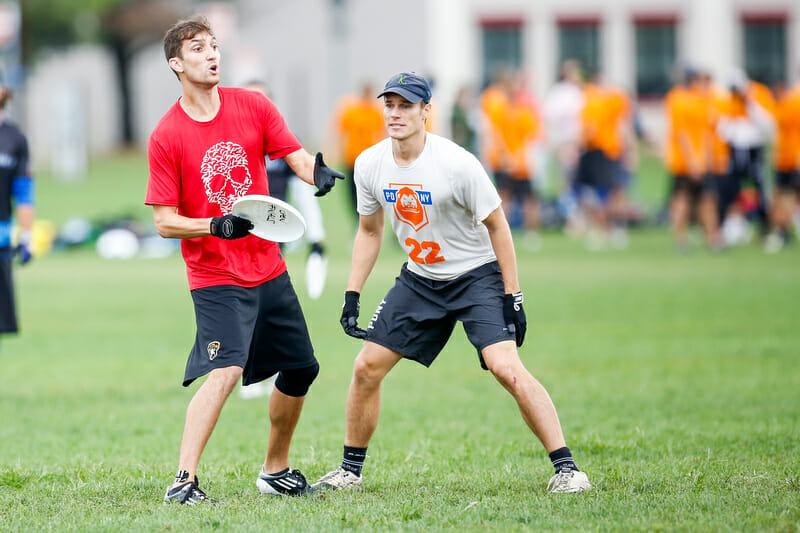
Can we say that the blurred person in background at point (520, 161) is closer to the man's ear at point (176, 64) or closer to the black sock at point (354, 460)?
the black sock at point (354, 460)

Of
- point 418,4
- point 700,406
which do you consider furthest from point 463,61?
point 700,406

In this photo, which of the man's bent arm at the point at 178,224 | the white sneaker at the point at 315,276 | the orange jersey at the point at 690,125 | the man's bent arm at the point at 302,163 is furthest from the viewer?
the orange jersey at the point at 690,125

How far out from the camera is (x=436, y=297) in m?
5.99

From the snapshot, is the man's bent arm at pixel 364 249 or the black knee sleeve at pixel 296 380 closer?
the black knee sleeve at pixel 296 380

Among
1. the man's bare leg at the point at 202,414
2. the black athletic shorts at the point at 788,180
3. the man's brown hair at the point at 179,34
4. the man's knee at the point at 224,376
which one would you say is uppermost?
the man's brown hair at the point at 179,34

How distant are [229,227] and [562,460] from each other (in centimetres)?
199

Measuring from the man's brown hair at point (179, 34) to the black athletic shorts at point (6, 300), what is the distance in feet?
12.8

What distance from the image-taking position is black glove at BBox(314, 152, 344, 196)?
5.62m

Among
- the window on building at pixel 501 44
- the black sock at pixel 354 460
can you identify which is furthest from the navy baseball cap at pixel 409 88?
the window on building at pixel 501 44

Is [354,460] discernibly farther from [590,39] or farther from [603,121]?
[590,39]

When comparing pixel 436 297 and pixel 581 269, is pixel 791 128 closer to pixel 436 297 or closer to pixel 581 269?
pixel 581 269

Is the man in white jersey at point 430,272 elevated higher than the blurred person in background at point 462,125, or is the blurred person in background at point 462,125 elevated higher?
the blurred person in background at point 462,125

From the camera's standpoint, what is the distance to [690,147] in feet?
57.8

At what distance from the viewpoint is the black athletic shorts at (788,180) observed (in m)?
18.8
